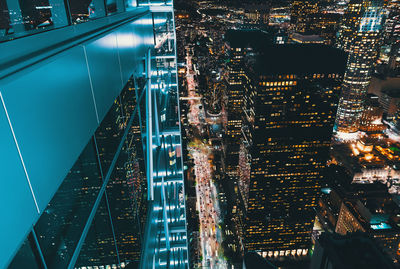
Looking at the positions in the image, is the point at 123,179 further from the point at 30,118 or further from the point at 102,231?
the point at 30,118

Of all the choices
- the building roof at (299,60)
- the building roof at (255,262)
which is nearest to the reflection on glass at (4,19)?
the building roof at (299,60)

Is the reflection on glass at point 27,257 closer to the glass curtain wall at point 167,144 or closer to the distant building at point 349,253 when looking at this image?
the glass curtain wall at point 167,144

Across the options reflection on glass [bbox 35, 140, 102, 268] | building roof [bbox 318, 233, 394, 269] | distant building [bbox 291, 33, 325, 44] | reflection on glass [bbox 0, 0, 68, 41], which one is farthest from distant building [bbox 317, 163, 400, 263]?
distant building [bbox 291, 33, 325, 44]

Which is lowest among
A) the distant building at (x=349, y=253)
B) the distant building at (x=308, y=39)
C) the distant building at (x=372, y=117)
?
the distant building at (x=372, y=117)

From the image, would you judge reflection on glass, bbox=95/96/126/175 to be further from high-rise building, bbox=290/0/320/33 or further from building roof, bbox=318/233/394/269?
high-rise building, bbox=290/0/320/33

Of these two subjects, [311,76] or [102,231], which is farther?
[311,76]

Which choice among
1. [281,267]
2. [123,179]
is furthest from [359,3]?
[123,179]

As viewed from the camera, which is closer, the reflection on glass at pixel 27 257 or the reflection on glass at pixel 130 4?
the reflection on glass at pixel 27 257
